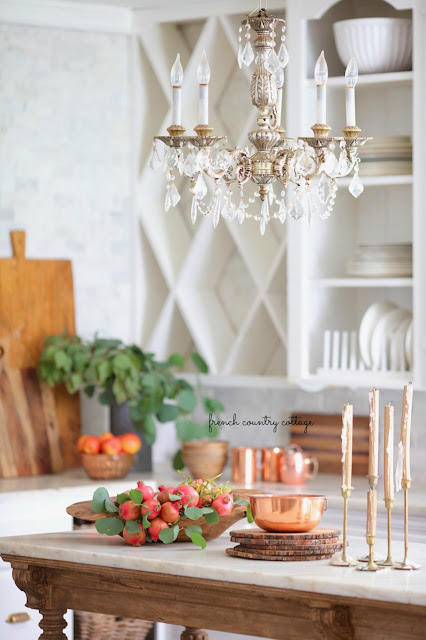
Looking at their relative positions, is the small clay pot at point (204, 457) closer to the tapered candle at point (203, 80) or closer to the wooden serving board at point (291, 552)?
the wooden serving board at point (291, 552)

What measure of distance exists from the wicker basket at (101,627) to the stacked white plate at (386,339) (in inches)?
54.0

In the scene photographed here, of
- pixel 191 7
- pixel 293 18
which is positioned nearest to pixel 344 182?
pixel 293 18

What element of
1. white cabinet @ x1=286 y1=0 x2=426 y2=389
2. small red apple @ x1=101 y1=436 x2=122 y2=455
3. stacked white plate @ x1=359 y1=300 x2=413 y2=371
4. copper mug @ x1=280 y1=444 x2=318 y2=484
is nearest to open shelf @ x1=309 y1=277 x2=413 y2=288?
white cabinet @ x1=286 y1=0 x2=426 y2=389

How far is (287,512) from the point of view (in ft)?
9.10

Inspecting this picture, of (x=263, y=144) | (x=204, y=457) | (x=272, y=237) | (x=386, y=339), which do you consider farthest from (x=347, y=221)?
(x=263, y=144)

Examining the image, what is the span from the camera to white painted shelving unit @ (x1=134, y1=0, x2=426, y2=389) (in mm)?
4375

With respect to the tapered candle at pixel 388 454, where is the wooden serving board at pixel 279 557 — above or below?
below

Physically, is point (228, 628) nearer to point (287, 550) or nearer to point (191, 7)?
point (287, 550)

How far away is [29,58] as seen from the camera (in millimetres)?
4801

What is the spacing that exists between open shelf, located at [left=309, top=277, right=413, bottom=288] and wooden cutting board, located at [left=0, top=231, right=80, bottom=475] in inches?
45.1

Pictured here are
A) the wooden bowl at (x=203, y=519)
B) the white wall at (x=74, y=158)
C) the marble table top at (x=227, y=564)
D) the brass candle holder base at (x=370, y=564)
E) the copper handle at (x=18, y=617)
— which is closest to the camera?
the marble table top at (x=227, y=564)

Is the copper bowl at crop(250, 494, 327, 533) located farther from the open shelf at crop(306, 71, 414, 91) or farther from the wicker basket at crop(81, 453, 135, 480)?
the open shelf at crop(306, 71, 414, 91)

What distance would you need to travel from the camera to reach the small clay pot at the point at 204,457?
15.3ft

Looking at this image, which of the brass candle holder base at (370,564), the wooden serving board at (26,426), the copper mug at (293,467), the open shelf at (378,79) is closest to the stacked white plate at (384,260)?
the open shelf at (378,79)
